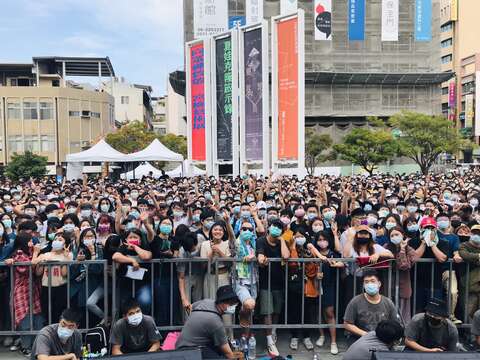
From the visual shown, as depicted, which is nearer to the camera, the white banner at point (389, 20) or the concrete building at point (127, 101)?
the white banner at point (389, 20)

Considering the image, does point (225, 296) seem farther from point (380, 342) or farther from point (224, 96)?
point (224, 96)

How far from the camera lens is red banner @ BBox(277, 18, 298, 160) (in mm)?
25625

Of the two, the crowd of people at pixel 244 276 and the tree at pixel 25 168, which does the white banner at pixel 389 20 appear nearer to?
the tree at pixel 25 168

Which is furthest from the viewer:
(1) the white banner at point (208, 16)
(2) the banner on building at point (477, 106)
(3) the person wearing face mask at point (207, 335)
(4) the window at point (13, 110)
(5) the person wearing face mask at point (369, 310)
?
(2) the banner on building at point (477, 106)

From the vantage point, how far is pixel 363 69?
52.7 metres

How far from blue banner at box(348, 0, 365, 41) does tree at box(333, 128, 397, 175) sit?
16506 millimetres

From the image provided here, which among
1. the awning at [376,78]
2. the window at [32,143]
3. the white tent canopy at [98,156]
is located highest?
the awning at [376,78]

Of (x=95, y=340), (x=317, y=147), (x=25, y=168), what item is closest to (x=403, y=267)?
(x=95, y=340)

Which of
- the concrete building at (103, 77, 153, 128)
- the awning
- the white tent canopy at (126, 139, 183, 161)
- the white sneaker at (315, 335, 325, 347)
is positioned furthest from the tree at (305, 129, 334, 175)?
the white sneaker at (315, 335, 325, 347)

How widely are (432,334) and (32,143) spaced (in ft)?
163

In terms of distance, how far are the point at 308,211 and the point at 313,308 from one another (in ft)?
8.76

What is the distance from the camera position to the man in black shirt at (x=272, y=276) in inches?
233

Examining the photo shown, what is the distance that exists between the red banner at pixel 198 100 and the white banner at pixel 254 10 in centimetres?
1862

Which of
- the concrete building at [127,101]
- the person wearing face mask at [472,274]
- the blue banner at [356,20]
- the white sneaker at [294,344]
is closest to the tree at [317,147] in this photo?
the blue banner at [356,20]
